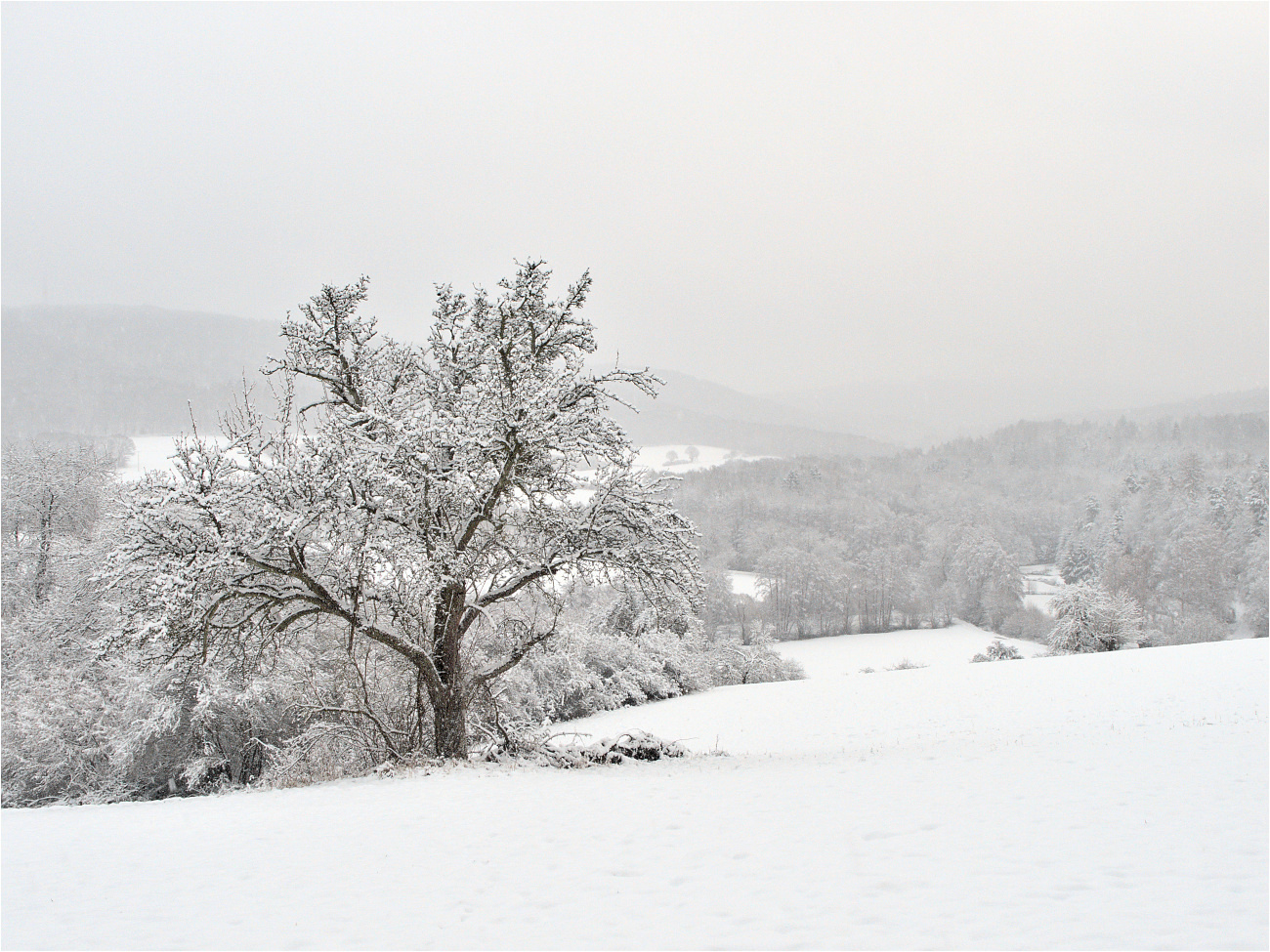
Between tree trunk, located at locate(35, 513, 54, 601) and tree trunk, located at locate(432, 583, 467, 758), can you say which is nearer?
tree trunk, located at locate(432, 583, 467, 758)

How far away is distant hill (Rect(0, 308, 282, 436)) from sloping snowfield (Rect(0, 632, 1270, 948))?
51865 mm

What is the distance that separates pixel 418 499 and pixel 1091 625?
3773 centimetres

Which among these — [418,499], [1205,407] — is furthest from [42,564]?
[1205,407]

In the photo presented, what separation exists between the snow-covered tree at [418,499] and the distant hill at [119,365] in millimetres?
47363

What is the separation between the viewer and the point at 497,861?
6.22 meters

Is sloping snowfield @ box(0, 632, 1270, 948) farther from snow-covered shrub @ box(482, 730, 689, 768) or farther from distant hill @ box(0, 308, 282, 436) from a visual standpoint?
distant hill @ box(0, 308, 282, 436)

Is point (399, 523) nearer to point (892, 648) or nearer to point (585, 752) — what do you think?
point (585, 752)

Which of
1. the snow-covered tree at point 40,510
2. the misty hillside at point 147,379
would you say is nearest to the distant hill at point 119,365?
the misty hillside at point 147,379

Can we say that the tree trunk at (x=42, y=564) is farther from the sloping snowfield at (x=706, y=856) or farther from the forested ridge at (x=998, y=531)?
the forested ridge at (x=998, y=531)

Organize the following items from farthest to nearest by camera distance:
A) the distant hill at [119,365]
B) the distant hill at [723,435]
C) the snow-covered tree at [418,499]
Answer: the distant hill at [723,435] < the distant hill at [119,365] < the snow-covered tree at [418,499]

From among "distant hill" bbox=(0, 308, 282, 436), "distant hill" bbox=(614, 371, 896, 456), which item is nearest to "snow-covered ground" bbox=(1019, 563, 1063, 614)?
"distant hill" bbox=(614, 371, 896, 456)

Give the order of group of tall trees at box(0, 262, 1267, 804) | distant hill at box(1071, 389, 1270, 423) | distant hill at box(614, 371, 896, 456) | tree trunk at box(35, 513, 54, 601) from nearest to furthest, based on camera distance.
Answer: group of tall trees at box(0, 262, 1267, 804) → tree trunk at box(35, 513, 54, 601) → distant hill at box(614, 371, 896, 456) → distant hill at box(1071, 389, 1270, 423)

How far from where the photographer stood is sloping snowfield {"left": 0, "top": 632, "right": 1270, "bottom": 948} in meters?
4.73

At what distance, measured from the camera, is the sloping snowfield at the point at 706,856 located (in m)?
4.73
